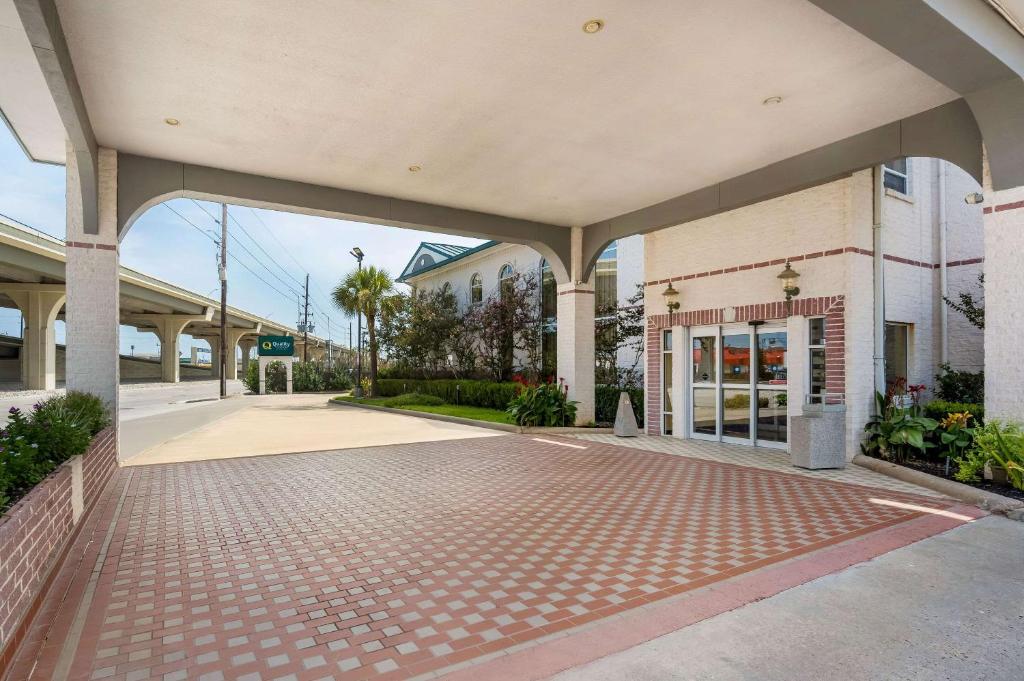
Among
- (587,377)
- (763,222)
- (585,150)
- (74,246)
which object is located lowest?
(587,377)

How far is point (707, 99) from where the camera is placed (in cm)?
611

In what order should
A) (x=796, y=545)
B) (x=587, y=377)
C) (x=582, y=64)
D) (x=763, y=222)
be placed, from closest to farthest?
(x=796, y=545) < (x=582, y=64) < (x=763, y=222) < (x=587, y=377)

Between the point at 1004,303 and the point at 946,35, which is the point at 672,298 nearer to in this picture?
the point at 1004,303

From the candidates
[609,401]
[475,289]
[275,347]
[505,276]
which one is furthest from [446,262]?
[609,401]

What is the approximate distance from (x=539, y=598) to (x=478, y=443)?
6.59 meters

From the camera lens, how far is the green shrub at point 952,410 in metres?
6.95

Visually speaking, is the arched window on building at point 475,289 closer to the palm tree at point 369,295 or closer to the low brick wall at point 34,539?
the palm tree at point 369,295

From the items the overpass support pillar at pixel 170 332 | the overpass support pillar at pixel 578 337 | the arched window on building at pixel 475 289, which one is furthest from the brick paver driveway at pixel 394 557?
the overpass support pillar at pixel 170 332

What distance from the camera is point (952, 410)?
7250mm

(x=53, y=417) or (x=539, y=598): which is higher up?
(x=53, y=417)

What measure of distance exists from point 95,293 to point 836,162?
32.6ft

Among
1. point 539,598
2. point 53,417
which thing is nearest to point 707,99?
point 539,598

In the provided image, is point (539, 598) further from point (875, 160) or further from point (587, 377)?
point (587, 377)

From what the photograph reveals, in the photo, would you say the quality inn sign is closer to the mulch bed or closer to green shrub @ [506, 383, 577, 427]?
green shrub @ [506, 383, 577, 427]
